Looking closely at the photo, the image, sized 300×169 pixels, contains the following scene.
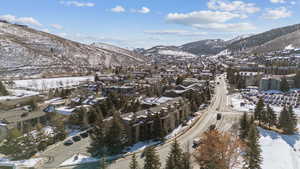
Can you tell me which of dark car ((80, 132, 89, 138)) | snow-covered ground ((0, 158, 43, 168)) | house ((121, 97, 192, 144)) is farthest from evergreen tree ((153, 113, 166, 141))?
snow-covered ground ((0, 158, 43, 168))

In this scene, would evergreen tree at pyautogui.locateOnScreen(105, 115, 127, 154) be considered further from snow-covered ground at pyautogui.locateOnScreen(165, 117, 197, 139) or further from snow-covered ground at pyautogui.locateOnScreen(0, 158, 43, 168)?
snow-covered ground at pyautogui.locateOnScreen(0, 158, 43, 168)

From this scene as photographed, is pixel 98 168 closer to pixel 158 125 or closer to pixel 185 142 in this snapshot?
pixel 158 125

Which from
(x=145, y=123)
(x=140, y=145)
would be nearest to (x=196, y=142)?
(x=145, y=123)

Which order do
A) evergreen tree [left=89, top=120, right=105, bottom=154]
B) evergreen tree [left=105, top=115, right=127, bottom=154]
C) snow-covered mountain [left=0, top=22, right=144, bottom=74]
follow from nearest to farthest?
evergreen tree [left=105, top=115, right=127, bottom=154]
evergreen tree [left=89, top=120, right=105, bottom=154]
snow-covered mountain [left=0, top=22, right=144, bottom=74]

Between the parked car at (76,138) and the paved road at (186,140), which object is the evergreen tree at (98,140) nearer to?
the paved road at (186,140)

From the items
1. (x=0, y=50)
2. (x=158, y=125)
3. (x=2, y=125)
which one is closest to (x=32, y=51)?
(x=0, y=50)

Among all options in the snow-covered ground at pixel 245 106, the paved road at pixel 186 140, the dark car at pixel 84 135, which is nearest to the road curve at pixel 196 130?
the paved road at pixel 186 140
